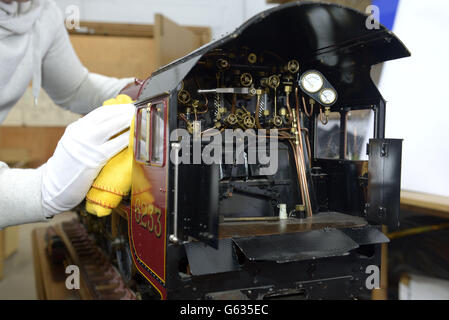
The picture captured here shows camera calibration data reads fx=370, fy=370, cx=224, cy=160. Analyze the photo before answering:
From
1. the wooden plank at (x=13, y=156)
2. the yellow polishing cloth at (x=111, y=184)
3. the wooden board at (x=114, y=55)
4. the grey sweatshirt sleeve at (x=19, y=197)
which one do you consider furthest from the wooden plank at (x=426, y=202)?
the wooden plank at (x=13, y=156)

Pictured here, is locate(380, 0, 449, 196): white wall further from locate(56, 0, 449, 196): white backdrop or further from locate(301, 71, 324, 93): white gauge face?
locate(301, 71, 324, 93): white gauge face

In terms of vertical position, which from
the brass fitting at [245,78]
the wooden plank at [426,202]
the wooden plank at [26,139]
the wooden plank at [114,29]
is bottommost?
the wooden plank at [426,202]

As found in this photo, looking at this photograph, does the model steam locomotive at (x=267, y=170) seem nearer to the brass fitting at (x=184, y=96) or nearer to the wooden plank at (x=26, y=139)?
the brass fitting at (x=184, y=96)

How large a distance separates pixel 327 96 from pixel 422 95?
73 cm

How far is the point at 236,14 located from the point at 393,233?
115 inches

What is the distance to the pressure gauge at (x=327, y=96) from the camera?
229 cm

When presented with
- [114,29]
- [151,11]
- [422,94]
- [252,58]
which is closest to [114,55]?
[114,29]

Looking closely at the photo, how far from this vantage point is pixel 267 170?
7.43 ft

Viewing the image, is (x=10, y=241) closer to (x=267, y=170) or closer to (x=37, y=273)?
(x=37, y=273)

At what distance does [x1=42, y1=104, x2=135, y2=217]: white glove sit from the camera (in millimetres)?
1708

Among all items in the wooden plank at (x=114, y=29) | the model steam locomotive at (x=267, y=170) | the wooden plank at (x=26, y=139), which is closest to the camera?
the model steam locomotive at (x=267, y=170)

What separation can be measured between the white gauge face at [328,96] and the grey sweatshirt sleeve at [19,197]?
5.39ft
